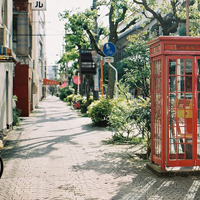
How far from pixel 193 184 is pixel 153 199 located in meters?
1.22

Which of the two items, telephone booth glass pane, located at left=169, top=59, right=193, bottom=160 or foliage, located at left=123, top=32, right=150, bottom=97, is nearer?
telephone booth glass pane, located at left=169, top=59, right=193, bottom=160

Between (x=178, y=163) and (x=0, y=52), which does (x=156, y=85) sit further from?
(x=0, y=52)

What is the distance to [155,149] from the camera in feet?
26.0

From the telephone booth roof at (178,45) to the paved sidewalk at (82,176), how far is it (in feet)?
8.09

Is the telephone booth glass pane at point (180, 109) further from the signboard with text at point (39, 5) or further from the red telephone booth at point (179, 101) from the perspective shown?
the signboard with text at point (39, 5)

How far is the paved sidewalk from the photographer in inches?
239

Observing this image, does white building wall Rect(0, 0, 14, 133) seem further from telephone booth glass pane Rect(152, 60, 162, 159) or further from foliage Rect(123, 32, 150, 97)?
telephone booth glass pane Rect(152, 60, 162, 159)

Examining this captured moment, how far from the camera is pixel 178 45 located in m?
7.28

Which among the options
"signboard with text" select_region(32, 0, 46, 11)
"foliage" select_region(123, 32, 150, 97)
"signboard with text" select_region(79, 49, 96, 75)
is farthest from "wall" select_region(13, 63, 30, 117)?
"foliage" select_region(123, 32, 150, 97)

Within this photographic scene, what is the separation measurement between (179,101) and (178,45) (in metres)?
1.13

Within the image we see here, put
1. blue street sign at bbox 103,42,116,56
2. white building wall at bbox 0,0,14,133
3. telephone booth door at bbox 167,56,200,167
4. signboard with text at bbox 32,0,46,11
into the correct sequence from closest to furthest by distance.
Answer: telephone booth door at bbox 167,56,200,167
white building wall at bbox 0,0,14,133
blue street sign at bbox 103,42,116,56
signboard with text at bbox 32,0,46,11

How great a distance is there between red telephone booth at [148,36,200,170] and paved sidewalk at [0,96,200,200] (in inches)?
21.3

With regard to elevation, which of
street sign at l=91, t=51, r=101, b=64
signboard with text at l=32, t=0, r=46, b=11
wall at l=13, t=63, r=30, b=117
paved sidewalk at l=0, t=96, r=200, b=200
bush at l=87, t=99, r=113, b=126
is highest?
signboard with text at l=32, t=0, r=46, b=11

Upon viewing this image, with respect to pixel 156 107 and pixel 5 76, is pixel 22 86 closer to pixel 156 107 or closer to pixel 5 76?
pixel 5 76
